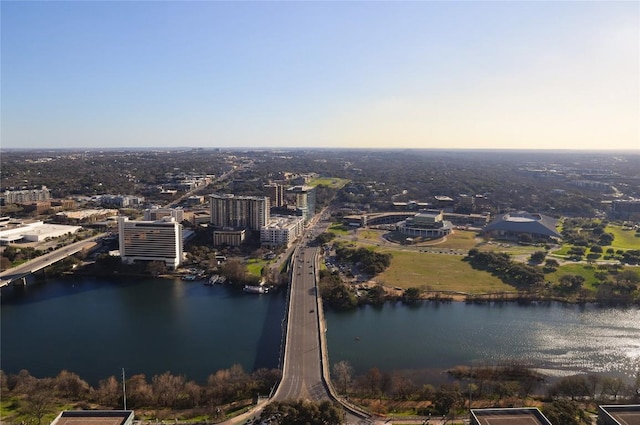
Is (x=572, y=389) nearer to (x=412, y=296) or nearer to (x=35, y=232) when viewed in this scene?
(x=412, y=296)

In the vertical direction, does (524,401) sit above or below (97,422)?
below

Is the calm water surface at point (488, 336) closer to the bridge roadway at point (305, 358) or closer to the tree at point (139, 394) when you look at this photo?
the bridge roadway at point (305, 358)

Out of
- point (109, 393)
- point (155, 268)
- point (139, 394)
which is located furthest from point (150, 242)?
point (139, 394)

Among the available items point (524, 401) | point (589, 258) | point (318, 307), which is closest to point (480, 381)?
point (524, 401)

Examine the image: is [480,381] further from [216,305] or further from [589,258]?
[589,258]

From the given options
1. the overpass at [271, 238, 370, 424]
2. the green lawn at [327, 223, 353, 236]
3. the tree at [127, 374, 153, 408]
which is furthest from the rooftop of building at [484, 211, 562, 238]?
the tree at [127, 374, 153, 408]

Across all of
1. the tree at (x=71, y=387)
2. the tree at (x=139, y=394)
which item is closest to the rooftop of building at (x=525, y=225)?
the tree at (x=139, y=394)
